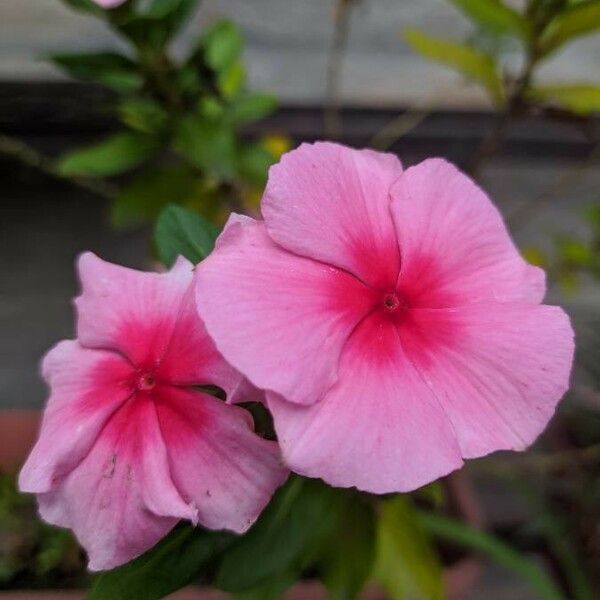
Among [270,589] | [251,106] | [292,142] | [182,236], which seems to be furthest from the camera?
[292,142]

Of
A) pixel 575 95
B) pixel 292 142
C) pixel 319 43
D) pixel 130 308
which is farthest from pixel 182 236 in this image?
pixel 319 43

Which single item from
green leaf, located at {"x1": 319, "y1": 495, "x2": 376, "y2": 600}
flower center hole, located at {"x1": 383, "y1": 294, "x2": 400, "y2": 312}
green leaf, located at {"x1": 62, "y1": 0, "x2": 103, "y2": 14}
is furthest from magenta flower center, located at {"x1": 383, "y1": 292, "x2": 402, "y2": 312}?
green leaf, located at {"x1": 62, "y1": 0, "x2": 103, "y2": 14}

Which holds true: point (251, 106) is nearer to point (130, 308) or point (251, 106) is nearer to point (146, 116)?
point (146, 116)

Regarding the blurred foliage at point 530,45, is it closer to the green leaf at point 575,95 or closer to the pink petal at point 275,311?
the green leaf at point 575,95

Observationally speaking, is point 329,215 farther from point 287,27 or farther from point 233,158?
point 287,27

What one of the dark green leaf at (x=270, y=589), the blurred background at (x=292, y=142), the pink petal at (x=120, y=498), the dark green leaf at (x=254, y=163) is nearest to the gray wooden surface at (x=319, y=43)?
the blurred background at (x=292, y=142)
